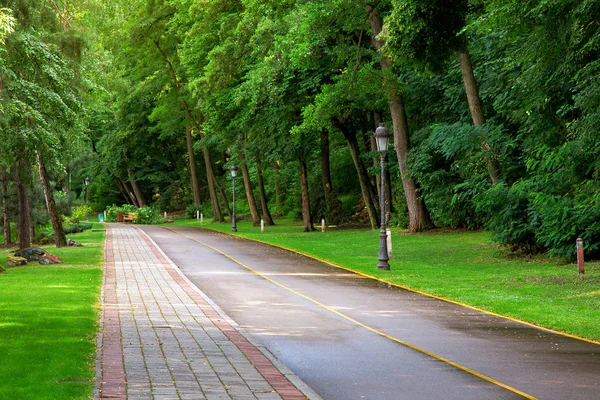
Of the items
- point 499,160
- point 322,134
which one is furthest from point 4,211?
point 499,160

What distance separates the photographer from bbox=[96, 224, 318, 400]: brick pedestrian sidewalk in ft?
28.1

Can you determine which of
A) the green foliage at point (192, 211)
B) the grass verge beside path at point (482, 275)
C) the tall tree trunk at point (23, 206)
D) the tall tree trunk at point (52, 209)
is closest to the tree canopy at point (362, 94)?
the tall tree trunk at point (23, 206)

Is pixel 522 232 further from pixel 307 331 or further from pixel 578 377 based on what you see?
pixel 578 377

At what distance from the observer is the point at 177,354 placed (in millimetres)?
10719

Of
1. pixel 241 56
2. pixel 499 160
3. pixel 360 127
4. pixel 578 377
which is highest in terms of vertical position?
pixel 241 56

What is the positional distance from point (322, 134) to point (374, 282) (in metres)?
27.5

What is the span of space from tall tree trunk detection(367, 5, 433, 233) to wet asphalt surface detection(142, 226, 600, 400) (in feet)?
56.2

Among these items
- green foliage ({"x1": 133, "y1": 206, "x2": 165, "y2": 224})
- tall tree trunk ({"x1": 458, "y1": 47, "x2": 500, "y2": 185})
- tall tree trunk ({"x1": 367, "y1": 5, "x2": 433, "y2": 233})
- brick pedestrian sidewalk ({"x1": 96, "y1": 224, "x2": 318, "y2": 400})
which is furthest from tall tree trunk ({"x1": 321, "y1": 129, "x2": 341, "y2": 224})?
brick pedestrian sidewalk ({"x1": 96, "y1": 224, "x2": 318, "y2": 400})

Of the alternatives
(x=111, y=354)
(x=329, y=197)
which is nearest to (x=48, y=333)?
(x=111, y=354)

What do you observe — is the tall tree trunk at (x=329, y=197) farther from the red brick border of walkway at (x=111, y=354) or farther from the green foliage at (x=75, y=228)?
the red brick border of walkway at (x=111, y=354)

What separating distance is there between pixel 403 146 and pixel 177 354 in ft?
95.1

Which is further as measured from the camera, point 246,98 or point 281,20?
point 246,98

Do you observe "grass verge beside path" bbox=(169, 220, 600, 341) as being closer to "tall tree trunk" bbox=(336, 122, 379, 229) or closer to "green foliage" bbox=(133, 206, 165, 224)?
"tall tree trunk" bbox=(336, 122, 379, 229)

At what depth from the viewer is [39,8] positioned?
2400cm
